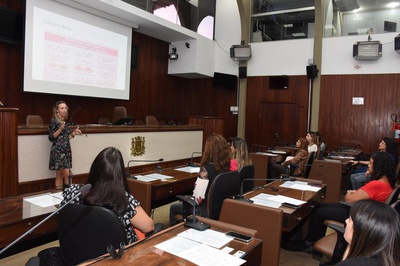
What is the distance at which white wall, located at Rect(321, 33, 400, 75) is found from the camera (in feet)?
23.3

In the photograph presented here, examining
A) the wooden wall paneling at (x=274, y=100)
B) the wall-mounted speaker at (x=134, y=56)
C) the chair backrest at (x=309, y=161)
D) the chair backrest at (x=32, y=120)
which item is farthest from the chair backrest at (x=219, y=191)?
the wooden wall paneling at (x=274, y=100)

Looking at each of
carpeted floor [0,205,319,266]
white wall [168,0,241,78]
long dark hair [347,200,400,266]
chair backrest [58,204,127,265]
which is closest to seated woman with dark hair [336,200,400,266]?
long dark hair [347,200,400,266]

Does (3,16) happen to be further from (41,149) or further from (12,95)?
(41,149)

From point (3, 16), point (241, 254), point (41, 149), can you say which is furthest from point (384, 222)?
point (3, 16)

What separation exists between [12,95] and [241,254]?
5686 millimetres

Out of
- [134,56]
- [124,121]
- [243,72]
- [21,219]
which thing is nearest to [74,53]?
[124,121]

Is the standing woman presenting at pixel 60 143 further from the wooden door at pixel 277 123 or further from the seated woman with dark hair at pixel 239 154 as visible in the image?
the wooden door at pixel 277 123

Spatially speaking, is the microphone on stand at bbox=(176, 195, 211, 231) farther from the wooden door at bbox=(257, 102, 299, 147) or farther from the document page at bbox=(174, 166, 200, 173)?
the wooden door at bbox=(257, 102, 299, 147)

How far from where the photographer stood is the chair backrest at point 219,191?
2.43 m

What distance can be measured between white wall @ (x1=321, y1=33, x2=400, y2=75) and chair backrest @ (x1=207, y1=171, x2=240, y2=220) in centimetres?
614

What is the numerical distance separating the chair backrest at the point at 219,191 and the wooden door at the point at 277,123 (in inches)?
238

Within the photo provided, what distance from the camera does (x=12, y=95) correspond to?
18.8ft

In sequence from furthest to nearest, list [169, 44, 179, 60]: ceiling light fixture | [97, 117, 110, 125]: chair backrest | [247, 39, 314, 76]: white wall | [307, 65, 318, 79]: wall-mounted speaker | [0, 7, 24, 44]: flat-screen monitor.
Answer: [169, 44, 179, 60]: ceiling light fixture
[247, 39, 314, 76]: white wall
[307, 65, 318, 79]: wall-mounted speaker
[97, 117, 110, 125]: chair backrest
[0, 7, 24, 44]: flat-screen monitor

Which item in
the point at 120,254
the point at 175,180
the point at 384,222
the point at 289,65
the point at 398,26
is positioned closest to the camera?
the point at 384,222
